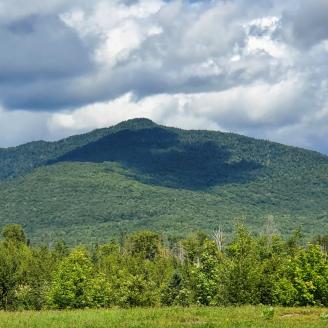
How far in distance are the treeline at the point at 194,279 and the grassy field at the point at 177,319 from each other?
13.5 m

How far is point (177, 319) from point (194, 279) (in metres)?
38.7

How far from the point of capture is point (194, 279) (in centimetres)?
7506

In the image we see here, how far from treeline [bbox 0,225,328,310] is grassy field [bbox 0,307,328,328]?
13.5 meters

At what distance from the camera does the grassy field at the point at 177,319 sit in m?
34.0

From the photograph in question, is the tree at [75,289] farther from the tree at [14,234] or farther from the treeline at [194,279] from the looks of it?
the tree at [14,234]

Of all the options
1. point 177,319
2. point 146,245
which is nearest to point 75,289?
point 177,319

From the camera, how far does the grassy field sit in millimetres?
34031

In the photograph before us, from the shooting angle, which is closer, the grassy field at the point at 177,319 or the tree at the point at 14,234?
the grassy field at the point at 177,319

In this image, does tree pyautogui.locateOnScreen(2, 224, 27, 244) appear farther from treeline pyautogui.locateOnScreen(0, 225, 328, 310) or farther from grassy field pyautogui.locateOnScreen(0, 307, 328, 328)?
grassy field pyautogui.locateOnScreen(0, 307, 328, 328)

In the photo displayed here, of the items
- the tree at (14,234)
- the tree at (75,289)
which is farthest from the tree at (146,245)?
the tree at (75,289)

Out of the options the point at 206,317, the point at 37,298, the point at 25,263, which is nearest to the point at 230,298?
the point at 206,317

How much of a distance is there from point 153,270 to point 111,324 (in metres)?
87.1

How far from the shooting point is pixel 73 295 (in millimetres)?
72812

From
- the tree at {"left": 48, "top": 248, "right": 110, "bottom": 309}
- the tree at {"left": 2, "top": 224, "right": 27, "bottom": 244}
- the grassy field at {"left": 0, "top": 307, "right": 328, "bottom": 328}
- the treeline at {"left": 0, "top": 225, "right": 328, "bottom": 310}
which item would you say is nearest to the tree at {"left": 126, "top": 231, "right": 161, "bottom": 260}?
the tree at {"left": 2, "top": 224, "right": 27, "bottom": 244}
